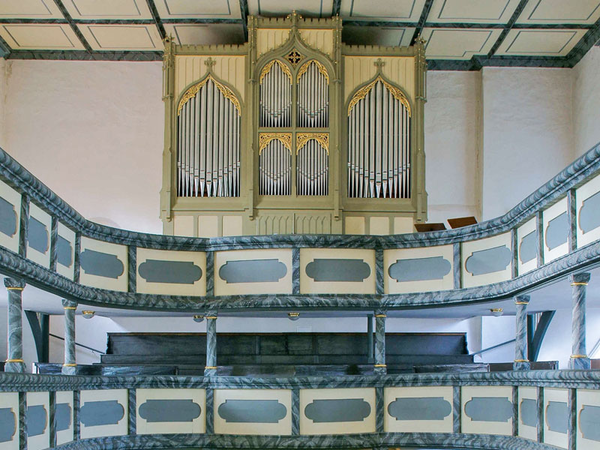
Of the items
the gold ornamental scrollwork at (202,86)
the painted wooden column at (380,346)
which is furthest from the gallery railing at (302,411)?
the gold ornamental scrollwork at (202,86)

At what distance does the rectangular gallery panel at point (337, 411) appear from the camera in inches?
489

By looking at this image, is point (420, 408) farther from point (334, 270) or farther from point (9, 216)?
point (9, 216)

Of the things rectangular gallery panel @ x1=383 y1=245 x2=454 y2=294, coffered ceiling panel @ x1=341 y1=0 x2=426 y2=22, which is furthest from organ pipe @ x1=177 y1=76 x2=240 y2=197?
rectangular gallery panel @ x1=383 y1=245 x2=454 y2=294

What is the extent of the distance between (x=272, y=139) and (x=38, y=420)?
6201 mm

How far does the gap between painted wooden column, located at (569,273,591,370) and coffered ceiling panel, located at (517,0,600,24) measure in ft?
20.6

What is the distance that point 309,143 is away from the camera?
1392cm

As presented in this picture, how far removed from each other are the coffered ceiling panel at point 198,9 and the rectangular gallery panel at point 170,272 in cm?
424

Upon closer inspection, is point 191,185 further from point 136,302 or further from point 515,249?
point 515,249

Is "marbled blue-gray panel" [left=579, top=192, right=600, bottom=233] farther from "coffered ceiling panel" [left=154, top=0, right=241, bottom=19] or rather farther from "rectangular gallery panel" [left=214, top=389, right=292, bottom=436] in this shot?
"coffered ceiling panel" [left=154, top=0, right=241, bottom=19]

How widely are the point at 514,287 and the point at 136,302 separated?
5.40 meters

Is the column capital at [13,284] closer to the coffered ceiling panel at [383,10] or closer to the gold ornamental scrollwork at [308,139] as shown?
the gold ornamental scrollwork at [308,139]

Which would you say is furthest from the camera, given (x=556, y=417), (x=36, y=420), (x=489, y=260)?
(x=489, y=260)

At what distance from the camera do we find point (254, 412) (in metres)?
12.4

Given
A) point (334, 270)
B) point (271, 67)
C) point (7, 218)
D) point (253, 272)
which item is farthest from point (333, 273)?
point (7, 218)
